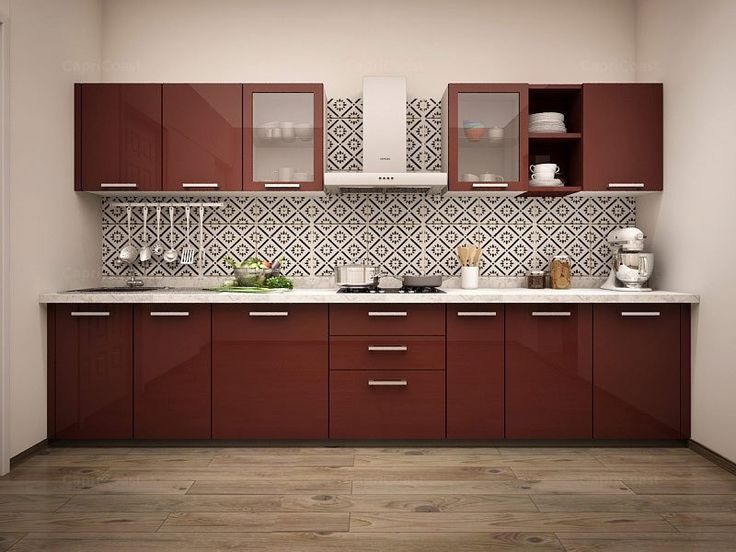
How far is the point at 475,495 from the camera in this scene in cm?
253

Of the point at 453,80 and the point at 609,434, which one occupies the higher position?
the point at 453,80

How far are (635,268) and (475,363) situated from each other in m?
1.15

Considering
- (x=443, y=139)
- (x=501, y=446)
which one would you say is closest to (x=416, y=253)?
(x=443, y=139)

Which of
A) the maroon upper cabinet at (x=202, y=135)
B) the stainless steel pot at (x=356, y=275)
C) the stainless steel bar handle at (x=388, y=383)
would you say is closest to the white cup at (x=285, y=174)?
the maroon upper cabinet at (x=202, y=135)

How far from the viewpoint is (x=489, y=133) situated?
137 inches

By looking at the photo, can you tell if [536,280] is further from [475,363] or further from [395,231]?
[395,231]

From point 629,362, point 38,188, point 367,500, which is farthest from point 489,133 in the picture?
point 38,188

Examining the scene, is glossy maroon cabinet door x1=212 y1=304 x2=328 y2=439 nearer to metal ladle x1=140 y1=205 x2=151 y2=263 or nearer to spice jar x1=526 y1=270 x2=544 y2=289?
metal ladle x1=140 y1=205 x2=151 y2=263

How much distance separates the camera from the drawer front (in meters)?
3.17

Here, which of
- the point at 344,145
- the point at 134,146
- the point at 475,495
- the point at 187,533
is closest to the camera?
the point at 187,533

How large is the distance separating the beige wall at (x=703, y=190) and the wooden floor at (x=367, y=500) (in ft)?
1.36

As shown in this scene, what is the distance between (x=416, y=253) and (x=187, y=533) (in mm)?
2254

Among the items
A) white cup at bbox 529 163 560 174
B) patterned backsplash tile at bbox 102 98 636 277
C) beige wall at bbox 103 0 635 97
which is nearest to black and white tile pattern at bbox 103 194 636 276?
patterned backsplash tile at bbox 102 98 636 277

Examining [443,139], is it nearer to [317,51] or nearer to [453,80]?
[453,80]
